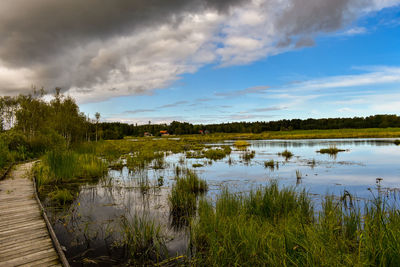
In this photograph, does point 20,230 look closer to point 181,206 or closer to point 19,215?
point 19,215

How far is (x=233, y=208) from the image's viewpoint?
25.2 feet

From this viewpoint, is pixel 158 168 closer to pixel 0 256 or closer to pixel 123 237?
pixel 123 237

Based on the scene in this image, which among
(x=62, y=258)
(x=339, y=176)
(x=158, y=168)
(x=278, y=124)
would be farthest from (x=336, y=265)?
(x=278, y=124)

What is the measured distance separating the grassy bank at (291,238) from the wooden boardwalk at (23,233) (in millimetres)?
3659

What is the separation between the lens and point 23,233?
6582 mm

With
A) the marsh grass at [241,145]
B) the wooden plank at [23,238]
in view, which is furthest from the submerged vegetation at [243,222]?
the marsh grass at [241,145]

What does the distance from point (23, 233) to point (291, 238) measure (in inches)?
286

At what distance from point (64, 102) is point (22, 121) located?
1271 centimetres

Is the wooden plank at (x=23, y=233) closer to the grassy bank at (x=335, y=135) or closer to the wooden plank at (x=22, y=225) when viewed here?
the wooden plank at (x=22, y=225)

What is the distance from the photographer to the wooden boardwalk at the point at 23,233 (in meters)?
5.19

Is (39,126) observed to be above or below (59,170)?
above

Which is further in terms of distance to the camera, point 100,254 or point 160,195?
point 160,195

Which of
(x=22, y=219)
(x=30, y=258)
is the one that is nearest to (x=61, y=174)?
(x=22, y=219)

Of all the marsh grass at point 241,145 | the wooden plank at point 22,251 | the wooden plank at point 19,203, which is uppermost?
the wooden plank at point 22,251
